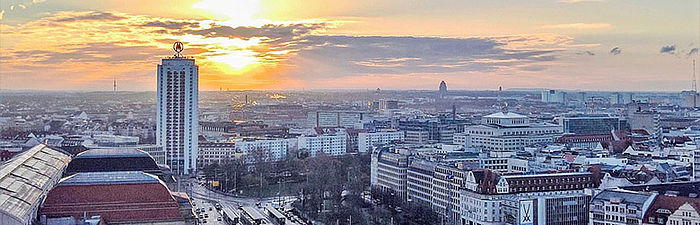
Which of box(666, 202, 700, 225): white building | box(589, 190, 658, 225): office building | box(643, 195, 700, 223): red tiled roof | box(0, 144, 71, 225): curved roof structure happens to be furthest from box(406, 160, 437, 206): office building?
box(0, 144, 71, 225): curved roof structure

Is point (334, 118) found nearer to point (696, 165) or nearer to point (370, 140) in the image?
point (370, 140)

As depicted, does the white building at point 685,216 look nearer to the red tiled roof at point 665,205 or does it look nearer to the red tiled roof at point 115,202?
the red tiled roof at point 665,205

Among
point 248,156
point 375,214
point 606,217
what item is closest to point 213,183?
point 248,156

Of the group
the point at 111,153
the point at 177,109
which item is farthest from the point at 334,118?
the point at 111,153

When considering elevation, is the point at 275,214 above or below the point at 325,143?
below

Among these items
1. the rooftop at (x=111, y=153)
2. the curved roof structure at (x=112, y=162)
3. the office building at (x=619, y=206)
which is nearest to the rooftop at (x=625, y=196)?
the office building at (x=619, y=206)

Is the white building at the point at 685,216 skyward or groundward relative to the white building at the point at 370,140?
groundward

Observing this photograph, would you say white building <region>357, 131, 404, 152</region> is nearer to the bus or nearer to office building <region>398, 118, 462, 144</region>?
office building <region>398, 118, 462, 144</region>
